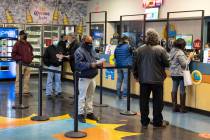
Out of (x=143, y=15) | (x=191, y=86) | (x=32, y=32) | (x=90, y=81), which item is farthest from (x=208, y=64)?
(x=32, y=32)

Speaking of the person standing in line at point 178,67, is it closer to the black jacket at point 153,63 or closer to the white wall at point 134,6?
the black jacket at point 153,63

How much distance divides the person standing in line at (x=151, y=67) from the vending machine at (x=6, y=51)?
7.07 meters

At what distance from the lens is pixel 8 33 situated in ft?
39.6

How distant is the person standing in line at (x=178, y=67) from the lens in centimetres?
722

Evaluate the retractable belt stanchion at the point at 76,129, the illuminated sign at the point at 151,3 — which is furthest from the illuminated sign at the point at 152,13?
the retractable belt stanchion at the point at 76,129

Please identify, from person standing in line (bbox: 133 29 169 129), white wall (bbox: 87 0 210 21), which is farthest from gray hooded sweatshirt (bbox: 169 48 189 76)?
white wall (bbox: 87 0 210 21)

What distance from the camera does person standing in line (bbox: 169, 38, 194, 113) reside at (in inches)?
284

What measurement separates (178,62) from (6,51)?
22.4 ft

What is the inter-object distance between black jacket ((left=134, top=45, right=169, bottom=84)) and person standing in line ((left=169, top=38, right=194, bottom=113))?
1.45 metres

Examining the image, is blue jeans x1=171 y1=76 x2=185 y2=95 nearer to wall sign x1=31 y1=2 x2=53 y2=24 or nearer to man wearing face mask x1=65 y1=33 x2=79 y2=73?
man wearing face mask x1=65 y1=33 x2=79 y2=73

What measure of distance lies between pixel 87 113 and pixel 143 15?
5662 millimetres

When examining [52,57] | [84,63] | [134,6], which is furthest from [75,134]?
[134,6]

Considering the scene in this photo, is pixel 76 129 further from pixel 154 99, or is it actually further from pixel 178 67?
pixel 178 67

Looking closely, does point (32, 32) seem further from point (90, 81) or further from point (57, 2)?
point (90, 81)
